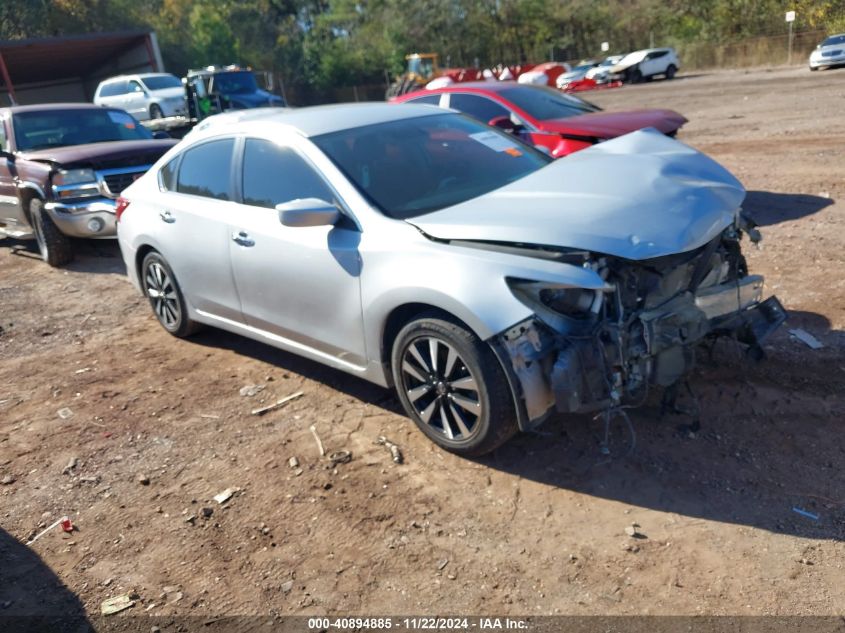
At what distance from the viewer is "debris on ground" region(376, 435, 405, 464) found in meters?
4.04

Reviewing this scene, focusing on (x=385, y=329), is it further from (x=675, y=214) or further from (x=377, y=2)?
(x=377, y=2)

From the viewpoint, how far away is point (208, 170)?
17.2 ft

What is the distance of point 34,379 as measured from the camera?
5711 mm

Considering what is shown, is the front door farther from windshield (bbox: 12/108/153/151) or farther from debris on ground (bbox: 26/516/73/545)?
windshield (bbox: 12/108/153/151)

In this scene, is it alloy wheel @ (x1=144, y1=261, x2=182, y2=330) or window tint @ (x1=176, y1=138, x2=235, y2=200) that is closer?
window tint @ (x1=176, y1=138, x2=235, y2=200)

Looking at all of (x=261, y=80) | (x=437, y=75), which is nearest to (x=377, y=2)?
(x=261, y=80)

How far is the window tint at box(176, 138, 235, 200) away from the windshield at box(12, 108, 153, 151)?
503 centimetres

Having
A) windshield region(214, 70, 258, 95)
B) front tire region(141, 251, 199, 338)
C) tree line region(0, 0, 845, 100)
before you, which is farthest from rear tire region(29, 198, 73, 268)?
tree line region(0, 0, 845, 100)

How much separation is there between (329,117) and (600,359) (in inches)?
98.8

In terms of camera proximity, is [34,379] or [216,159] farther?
[34,379]

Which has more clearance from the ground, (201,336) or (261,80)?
(261,80)

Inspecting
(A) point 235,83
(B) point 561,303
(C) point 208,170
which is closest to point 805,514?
(B) point 561,303

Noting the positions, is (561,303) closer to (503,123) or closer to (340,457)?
(340,457)

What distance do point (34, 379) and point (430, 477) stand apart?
3535mm
